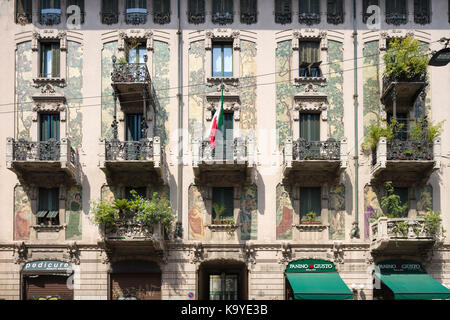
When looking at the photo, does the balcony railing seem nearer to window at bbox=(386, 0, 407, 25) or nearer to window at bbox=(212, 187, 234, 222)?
window at bbox=(212, 187, 234, 222)

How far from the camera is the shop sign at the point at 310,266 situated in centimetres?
2267

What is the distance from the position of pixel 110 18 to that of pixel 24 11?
3998mm

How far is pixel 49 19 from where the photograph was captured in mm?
24375

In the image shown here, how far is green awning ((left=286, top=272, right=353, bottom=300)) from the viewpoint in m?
20.8

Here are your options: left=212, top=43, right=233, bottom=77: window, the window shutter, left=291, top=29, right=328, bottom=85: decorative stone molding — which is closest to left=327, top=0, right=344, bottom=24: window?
left=291, top=29, right=328, bottom=85: decorative stone molding

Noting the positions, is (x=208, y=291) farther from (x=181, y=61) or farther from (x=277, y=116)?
(x=181, y=61)

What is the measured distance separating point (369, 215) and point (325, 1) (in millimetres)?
9908

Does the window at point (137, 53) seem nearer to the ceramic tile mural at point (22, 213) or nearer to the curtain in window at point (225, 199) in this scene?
the curtain in window at point (225, 199)

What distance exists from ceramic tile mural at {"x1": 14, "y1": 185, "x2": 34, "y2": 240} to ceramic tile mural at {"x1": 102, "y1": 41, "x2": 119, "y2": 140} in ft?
14.1

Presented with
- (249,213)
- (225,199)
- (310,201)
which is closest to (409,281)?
(310,201)

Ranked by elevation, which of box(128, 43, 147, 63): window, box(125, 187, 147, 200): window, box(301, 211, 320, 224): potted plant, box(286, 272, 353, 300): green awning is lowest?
box(286, 272, 353, 300): green awning

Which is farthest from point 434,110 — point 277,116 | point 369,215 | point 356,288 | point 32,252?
point 32,252

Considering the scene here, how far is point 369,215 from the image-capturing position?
914 inches

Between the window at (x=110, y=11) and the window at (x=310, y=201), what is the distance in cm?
1150
